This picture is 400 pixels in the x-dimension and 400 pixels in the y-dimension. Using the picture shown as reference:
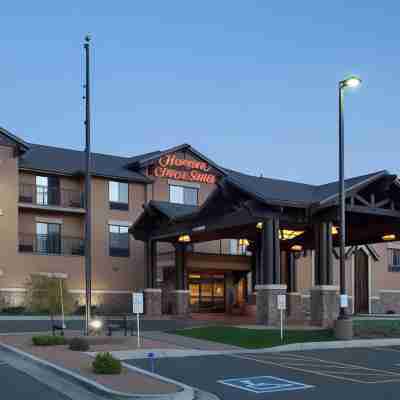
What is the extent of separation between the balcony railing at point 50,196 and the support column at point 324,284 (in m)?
18.3

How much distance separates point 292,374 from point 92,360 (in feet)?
16.6

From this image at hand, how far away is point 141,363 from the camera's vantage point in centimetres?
1742

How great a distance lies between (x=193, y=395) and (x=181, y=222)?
832 inches

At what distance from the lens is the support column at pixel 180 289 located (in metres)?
36.9

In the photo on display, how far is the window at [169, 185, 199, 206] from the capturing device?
44438mm

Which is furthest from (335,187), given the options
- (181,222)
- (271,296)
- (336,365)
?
(336,365)

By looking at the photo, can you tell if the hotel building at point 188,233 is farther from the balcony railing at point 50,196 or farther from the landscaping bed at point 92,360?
the landscaping bed at point 92,360

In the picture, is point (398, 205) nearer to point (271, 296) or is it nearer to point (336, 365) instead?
point (271, 296)

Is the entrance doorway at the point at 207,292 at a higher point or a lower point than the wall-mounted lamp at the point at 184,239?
lower

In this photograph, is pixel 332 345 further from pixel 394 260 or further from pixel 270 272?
pixel 394 260

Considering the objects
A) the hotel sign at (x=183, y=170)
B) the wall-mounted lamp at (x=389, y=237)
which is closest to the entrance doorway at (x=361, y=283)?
the hotel sign at (x=183, y=170)

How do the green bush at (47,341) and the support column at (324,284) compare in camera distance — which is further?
the support column at (324,284)

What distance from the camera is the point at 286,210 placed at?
28.0 meters

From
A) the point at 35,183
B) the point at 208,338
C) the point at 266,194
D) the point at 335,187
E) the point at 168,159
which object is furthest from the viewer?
the point at 168,159
